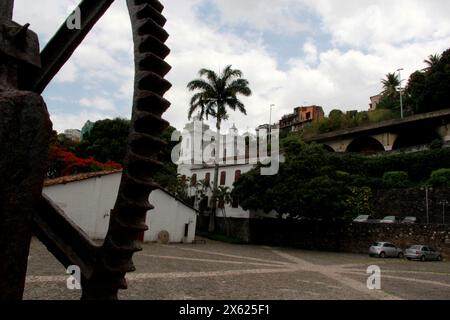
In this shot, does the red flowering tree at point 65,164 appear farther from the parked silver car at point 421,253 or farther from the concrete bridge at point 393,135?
the concrete bridge at point 393,135

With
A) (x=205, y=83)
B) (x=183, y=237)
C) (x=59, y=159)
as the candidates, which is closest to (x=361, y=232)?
(x=183, y=237)

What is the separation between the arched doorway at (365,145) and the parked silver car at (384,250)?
26239 millimetres

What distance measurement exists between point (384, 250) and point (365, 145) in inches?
1146

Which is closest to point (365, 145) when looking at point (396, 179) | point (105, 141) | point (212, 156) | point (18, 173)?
point (396, 179)

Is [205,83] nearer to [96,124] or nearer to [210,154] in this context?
[210,154]

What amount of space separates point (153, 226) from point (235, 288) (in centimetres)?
1841

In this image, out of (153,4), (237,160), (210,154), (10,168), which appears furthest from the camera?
(210,154)

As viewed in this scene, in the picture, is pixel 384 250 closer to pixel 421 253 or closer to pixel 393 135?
pixel 421 253

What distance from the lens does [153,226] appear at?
2917cm

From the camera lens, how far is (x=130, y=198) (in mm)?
2182

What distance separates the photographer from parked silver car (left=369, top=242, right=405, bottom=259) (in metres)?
27.8

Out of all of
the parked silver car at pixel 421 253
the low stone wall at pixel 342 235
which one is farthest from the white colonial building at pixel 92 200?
the parked silver car at pixel 421 253

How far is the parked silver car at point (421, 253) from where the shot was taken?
26.6 meters
